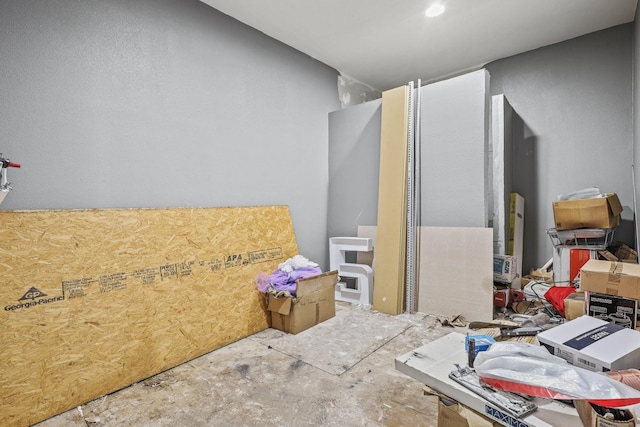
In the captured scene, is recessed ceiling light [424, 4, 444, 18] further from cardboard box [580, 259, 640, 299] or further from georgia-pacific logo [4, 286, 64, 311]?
georgia-pacific logo [4, 286, 64, 311]

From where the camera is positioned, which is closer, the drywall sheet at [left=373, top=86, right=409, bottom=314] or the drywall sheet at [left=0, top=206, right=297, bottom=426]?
the drywall sheet at [left=0, top=206, right=297, bottom=426]

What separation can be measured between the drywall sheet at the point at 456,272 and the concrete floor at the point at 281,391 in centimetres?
53

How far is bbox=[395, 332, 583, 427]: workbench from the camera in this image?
77cm

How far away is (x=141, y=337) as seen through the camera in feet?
6.75

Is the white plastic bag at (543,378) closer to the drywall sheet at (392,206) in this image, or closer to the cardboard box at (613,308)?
the cardboard box at (613,308)

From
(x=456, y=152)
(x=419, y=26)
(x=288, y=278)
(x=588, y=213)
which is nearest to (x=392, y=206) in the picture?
(x=456, y=152)

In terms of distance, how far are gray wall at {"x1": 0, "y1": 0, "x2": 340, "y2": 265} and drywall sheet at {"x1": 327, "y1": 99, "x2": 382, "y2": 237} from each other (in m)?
0.45

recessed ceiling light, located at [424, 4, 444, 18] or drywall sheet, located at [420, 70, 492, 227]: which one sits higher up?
recessed ceiling light, located at [424, 4, 444, 18]

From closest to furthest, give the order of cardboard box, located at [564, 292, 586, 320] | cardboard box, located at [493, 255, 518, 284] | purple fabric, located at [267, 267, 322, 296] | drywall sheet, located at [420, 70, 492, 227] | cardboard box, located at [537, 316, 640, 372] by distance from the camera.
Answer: cardboard box, located at [537, 316, 640, 372]
cardboard box, located at [564, 292, 586, 320]
purple fabric, located at [267, 267, 322, 296]
drywall sheet, located at [420, 70, 492, 227]
cardboard box, located at [493, 255, 518, 284]

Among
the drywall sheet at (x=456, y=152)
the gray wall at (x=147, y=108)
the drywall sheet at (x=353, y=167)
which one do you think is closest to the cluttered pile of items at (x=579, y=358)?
the drywall sheet at (x=456, y=152)

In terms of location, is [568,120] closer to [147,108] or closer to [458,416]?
[458,416]

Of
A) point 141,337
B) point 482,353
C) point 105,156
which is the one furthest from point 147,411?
point 482,353

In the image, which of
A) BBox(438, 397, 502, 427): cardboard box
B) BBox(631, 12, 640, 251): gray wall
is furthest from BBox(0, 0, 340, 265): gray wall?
BBox(631, 12, 640, 251): gray wall

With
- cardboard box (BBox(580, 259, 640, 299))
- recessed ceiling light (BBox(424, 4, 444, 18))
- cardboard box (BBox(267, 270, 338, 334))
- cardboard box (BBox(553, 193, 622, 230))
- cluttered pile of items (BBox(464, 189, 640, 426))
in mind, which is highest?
recessed ceiling light (BBox(424, 4, 444, 18))
